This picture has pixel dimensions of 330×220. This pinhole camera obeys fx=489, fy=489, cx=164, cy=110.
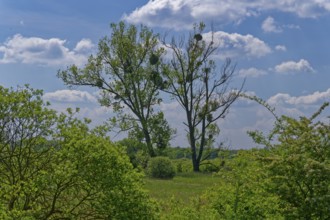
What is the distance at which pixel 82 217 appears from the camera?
8023 mm

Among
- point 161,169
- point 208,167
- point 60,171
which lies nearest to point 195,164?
point 208,167

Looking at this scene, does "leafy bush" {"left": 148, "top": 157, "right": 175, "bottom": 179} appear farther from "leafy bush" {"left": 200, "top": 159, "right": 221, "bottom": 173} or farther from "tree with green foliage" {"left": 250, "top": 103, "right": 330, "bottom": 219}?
"tree with green foliage" {"left": 250, "top": 103, "right": 330, "bottom": 219}

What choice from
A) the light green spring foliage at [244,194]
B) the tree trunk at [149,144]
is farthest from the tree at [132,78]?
the light green spring foliage at [244,194]

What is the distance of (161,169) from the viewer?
30.3 meters

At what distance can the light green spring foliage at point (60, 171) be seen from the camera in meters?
7.45

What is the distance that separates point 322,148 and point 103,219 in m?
3.79

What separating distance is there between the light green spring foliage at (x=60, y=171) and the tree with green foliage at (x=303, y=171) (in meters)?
2.16

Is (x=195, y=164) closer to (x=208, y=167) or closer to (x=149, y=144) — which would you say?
(x=208, y=167)

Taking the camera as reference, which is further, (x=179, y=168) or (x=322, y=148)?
(x=179, y=168)

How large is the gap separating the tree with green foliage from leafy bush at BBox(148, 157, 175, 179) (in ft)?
72.2

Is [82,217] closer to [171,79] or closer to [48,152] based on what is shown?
[48,152]

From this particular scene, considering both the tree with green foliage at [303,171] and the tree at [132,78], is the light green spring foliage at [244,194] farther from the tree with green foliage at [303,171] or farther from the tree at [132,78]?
the tree at [132,78]

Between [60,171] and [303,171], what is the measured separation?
3.75m

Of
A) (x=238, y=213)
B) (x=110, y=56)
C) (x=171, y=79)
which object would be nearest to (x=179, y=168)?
(x=171, y=79)
